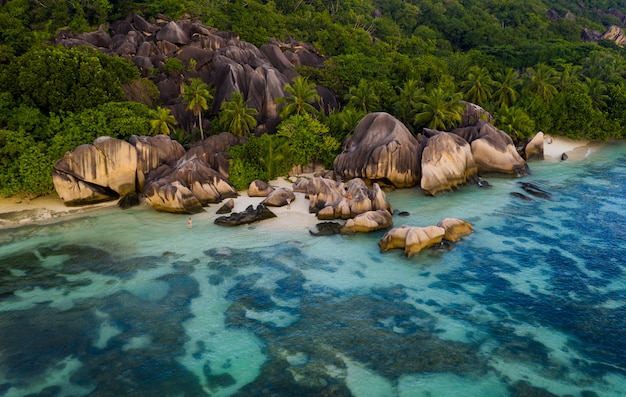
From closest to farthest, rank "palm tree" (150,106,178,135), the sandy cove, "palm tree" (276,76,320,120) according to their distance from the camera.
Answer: the sandy cove, "palm tree" (150,106,178,135), "palm tree" (276,76,320,120)

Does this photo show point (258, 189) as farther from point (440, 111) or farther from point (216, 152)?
point (440, 111)

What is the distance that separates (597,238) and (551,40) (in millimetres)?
63553

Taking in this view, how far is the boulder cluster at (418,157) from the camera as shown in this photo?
35094mm

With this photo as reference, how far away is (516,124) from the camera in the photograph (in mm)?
46688

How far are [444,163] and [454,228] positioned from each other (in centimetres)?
981

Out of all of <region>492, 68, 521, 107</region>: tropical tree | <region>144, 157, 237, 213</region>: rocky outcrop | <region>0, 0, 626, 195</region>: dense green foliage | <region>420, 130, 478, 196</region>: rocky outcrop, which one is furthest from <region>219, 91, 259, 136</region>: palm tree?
<region>492, 68, 521, 107</region>: tropical tree

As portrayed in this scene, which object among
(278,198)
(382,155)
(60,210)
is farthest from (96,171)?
(382,155)

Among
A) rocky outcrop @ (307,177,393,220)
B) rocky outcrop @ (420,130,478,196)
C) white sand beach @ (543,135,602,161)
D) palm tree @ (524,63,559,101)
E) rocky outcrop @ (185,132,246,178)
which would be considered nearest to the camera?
rocky outcrop @ (307,177,393,220)

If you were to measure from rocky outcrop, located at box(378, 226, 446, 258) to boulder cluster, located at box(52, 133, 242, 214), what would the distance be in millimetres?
13836

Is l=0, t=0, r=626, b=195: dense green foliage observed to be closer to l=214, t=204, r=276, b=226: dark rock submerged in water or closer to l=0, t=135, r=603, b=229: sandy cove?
l=0, t=135, r=603, b=229: sandy cove

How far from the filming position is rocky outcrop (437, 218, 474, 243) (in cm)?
2680

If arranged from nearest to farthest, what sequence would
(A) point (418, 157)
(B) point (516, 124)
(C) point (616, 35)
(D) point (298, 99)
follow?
1. (A) point (418, 157)
2. (D) point (298, 99)
3. (B) point (516, 124)
4. (C) point (616, 35)

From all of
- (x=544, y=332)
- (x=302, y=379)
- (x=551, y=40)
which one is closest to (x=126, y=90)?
(x=302, y=379)

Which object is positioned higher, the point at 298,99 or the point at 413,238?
the point at 298,99
